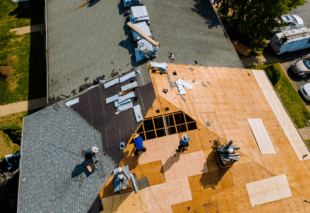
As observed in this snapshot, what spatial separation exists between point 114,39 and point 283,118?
79.7ft

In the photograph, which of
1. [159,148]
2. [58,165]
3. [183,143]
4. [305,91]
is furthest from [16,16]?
[305,91]

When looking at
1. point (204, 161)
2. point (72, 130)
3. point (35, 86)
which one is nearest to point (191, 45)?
point (204, 161)

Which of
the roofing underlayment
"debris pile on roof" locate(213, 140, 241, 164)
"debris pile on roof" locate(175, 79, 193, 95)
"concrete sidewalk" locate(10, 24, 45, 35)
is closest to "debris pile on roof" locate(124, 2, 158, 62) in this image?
the roofing underlayment

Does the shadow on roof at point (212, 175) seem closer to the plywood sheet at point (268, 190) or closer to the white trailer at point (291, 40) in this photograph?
the plywood sheet at point (268, 190)

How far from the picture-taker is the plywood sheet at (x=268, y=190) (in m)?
17.3

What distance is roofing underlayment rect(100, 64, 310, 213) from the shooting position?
16.9 metres

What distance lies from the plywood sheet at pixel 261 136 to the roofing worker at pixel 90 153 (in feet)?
55.6

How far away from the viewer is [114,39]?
2555 centimetres

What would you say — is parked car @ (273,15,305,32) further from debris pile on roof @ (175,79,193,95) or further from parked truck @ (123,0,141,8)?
debris pile on roof @ (175,79,193,95)

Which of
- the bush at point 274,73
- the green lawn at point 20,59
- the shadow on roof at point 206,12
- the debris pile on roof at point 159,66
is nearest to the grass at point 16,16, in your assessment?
the green lawn at point 20,59

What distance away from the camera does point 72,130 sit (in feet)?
67.1

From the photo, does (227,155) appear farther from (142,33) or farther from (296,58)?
(296,58)

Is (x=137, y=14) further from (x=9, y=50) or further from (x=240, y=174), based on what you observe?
(x=9, y=50)

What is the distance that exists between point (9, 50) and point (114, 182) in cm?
3896
